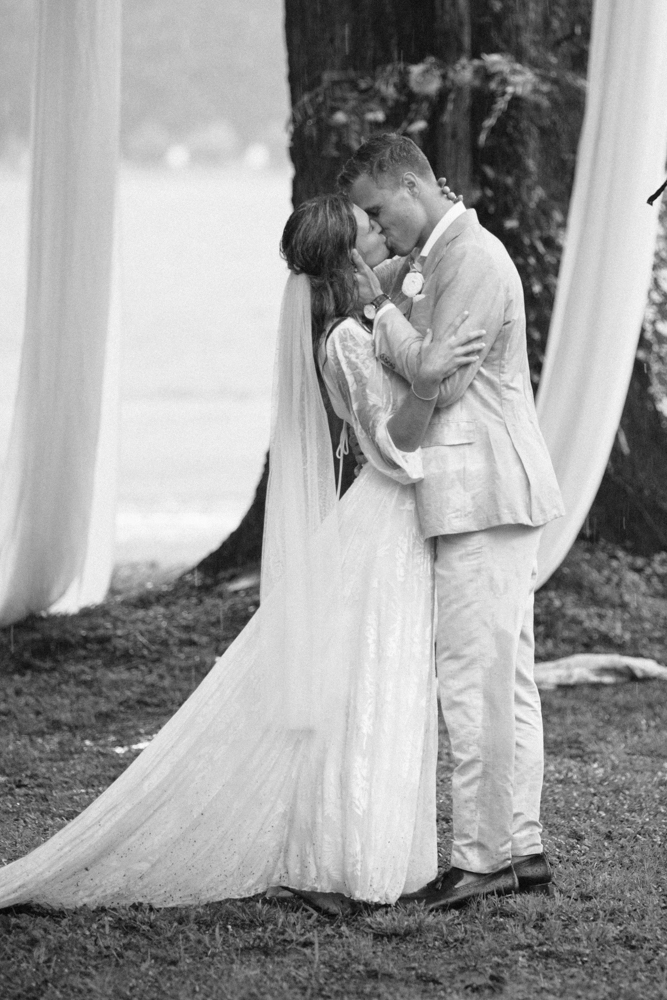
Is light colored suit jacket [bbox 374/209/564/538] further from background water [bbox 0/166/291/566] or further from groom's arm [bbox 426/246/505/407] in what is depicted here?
background water [bbox 0/166/291/566]

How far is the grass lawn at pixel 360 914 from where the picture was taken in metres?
2.48

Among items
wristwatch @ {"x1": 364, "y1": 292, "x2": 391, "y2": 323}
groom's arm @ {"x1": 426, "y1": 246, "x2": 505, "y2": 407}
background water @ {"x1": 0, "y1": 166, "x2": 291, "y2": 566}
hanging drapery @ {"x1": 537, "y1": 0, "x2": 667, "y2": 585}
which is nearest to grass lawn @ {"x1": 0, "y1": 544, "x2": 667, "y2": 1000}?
hanging drapery @ {"x1": 537, "y1": 0, "x2": 667, "y2": 585}

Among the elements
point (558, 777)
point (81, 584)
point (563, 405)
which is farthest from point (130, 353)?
point (558, 777)

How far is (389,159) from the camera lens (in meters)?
2.79

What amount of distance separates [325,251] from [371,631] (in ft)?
2.77

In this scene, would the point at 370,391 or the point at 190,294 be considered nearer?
the point at 370,391

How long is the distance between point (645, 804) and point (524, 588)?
1.17m

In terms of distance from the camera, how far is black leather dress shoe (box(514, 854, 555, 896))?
2859 mm

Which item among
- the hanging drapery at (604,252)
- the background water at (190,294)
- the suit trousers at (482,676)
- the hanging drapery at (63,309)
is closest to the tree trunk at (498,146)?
the hanging drapery at (604,252)

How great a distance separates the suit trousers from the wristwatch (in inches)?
20.8

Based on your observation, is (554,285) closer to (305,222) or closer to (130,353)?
(305,222)

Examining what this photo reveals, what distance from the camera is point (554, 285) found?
6121 mm

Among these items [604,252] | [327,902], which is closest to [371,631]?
[327,902]

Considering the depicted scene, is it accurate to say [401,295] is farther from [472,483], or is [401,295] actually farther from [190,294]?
[190,294]
